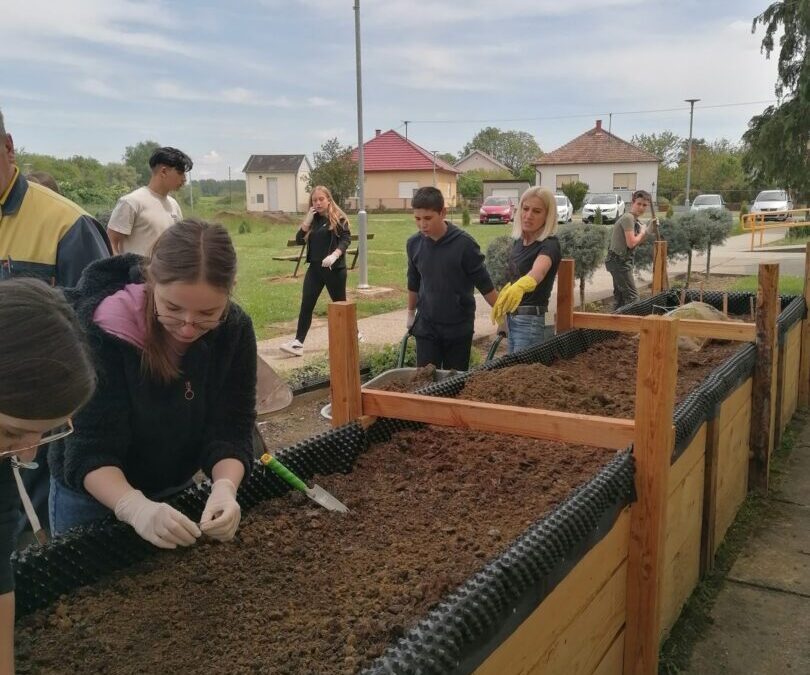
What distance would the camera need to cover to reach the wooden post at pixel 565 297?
462 centimetres

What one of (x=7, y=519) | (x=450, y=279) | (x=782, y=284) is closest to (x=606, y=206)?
(x=782, y=284)

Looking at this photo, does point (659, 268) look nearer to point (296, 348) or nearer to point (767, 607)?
point (296, 348)

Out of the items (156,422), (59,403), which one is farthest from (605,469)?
(59,403)

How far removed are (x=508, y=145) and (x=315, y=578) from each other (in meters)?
95.6

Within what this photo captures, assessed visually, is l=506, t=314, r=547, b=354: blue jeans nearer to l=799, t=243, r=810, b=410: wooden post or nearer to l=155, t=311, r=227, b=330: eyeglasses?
l=799, t=243, r=810, b=410: wooden post

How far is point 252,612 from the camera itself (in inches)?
68.2

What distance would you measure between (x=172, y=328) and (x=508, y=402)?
183cm

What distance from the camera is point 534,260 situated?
4.44m

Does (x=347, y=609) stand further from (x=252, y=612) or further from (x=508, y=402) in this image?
(x=508, y=402)

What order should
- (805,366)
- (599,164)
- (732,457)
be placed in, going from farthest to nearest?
(599,164) < (805,366) < (732,457)

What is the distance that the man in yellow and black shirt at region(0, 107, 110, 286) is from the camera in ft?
7.29

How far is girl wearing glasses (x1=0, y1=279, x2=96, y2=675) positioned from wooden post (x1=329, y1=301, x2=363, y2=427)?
1.45 m

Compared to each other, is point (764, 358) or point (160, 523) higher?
point (160, 523)

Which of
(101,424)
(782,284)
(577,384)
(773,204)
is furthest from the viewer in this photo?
(773,204)
